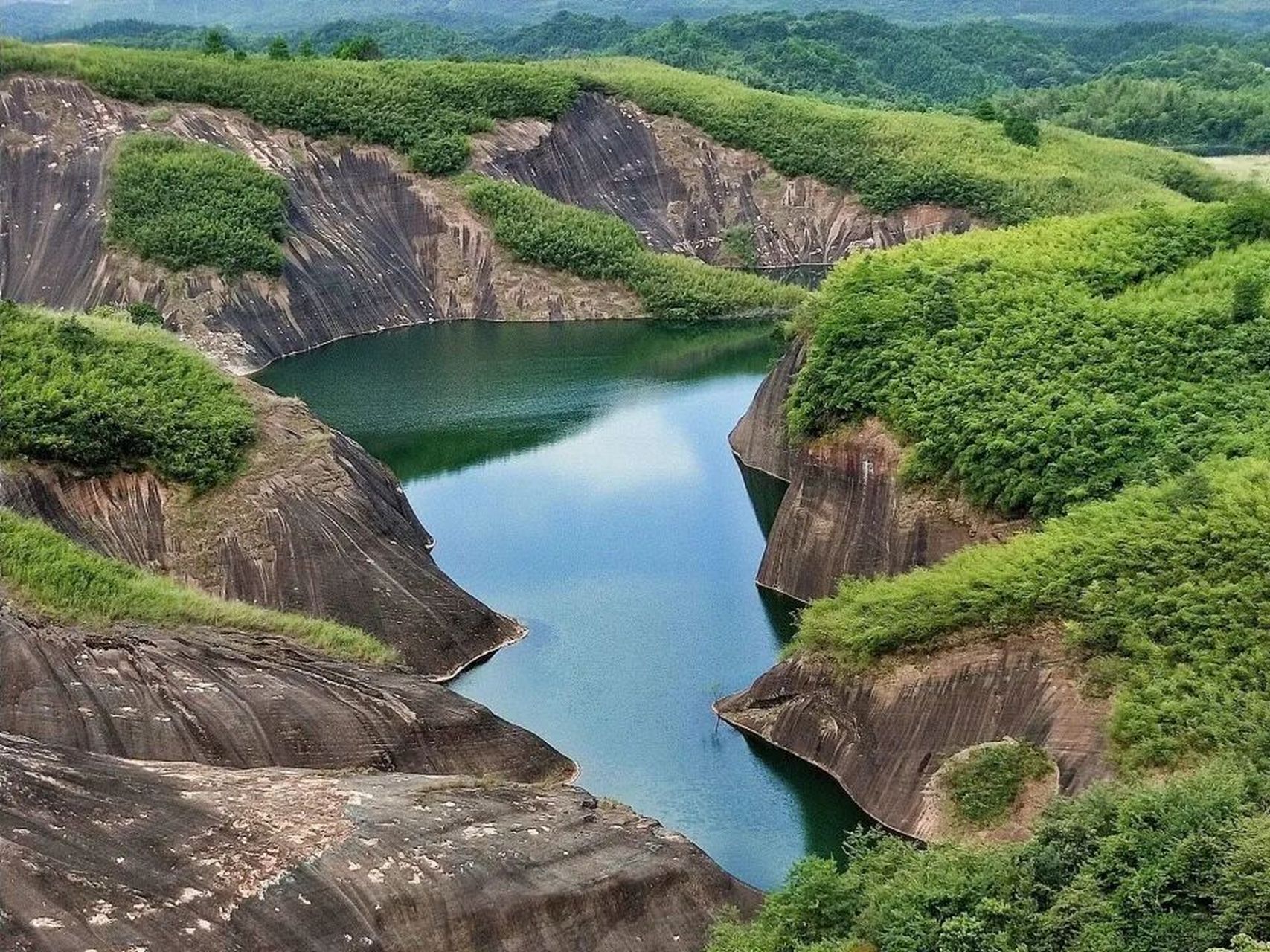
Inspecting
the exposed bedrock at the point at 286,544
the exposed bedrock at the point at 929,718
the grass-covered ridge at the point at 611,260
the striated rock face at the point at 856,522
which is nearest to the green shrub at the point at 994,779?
the exposed bedrock at the point at 929,718

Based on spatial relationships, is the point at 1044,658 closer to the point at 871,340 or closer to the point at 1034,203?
the point at 871,340

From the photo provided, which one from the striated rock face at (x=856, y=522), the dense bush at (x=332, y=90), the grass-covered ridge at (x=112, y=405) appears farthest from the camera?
the dense bush at (x=332, y=90)

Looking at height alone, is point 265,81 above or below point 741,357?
above

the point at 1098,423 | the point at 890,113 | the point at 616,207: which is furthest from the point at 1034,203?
the point at 1098,423

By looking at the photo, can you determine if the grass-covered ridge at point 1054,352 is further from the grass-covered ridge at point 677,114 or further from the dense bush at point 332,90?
the dense bush at point 332,90

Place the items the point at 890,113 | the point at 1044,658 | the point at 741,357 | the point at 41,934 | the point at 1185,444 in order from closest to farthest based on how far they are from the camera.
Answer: the point at 41,934 → the point at 1044,658 → the point at 1185,444 → the point at 741,357 → the point at 890,113

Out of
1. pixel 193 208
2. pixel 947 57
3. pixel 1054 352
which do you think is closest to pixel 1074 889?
pixel 1054 352

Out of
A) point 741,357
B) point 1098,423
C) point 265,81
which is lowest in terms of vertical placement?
point 741,357
